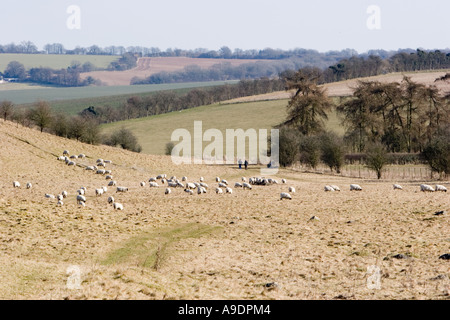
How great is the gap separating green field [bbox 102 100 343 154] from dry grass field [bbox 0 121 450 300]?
6170 centimetres

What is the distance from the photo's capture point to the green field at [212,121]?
107625 millimetres

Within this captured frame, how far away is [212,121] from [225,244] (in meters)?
95.9

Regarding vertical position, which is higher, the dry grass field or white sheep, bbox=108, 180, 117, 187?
the dry grass field

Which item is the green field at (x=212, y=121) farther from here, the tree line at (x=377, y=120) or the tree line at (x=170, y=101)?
the tree line at (x=377, y=120)

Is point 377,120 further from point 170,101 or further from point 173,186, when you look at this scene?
point 170,101

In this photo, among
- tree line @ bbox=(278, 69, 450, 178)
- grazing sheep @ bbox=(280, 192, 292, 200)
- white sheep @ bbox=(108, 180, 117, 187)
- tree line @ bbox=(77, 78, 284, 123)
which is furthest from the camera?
tree line @ bbox=(77, 78, 284, 123)

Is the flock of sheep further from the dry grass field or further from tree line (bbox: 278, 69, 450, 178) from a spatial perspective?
tree line (bbox: 278, 69, 450, 178)

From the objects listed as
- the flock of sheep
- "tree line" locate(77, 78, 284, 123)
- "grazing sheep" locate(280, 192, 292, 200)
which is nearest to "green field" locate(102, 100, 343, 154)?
"tree line" locate(77, 78, 284, 123)

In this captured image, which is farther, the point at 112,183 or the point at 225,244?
the point at 112,183

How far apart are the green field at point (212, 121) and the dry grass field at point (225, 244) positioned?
6170cm

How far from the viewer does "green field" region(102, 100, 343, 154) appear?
4237 inches

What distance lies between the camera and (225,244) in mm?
25516

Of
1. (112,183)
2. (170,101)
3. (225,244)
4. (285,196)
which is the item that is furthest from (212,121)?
(225,244)
